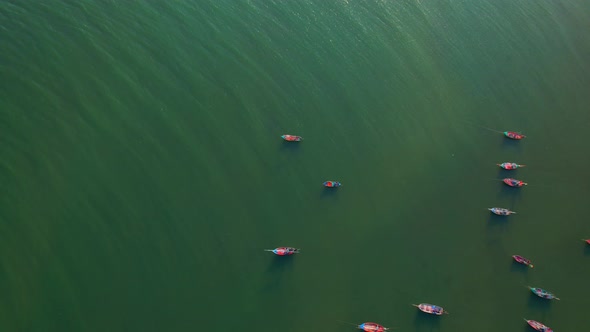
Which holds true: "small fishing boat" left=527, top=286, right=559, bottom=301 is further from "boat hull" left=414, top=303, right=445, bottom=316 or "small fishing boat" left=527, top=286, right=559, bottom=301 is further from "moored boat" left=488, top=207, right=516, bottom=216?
"boat hull" left=414, top=303, right=445, bottom=316

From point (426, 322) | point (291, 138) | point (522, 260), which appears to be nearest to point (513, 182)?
point (522, 260)

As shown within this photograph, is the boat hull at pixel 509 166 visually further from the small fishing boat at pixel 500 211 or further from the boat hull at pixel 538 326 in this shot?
the boat hull at pixel 538 326

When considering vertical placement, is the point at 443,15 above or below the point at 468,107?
above

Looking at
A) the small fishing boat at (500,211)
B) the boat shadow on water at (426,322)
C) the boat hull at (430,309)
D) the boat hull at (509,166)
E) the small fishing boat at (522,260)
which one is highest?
the boat hull at (509,166)

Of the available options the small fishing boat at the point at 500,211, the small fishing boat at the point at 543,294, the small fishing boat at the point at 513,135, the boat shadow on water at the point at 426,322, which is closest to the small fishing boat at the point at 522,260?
the small fishing boat at the point at 543,294

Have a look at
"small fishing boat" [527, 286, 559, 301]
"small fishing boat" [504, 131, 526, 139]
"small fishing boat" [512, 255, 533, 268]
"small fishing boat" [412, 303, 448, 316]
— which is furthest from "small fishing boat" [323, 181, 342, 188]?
"small fishing boat" [504, 131, 526, 139]

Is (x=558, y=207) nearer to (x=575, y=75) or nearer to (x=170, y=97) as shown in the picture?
(x=575, y=75)

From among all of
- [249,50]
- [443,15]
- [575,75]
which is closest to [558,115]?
[575,75]
